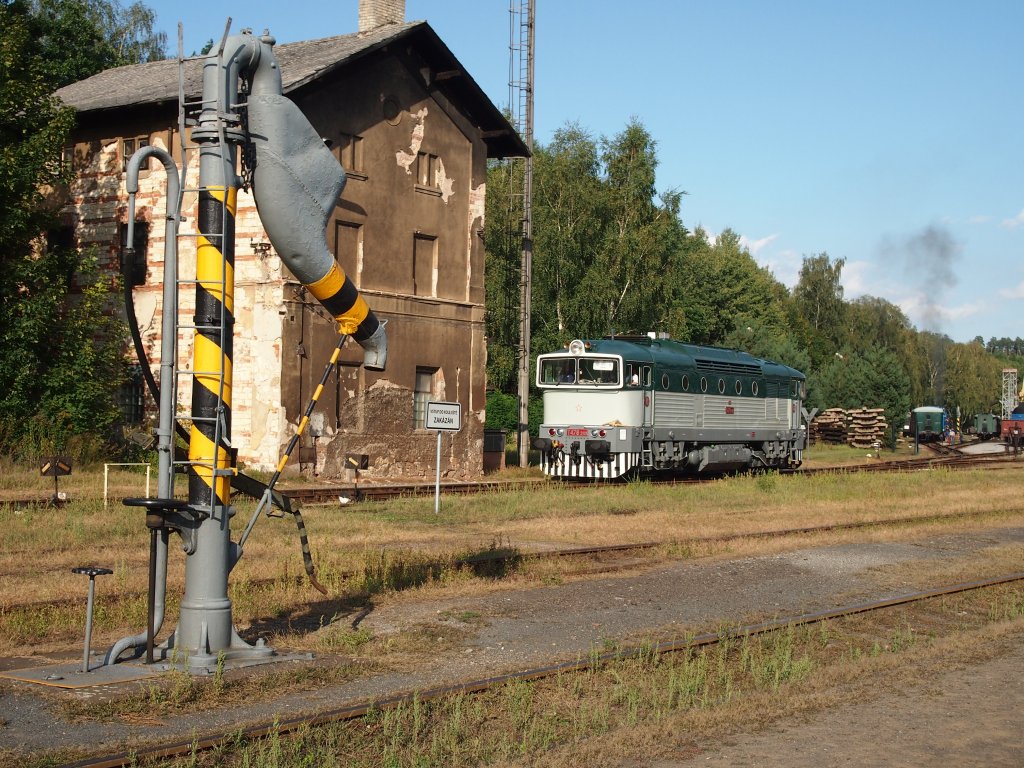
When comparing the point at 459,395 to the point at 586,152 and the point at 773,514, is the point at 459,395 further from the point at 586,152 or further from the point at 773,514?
the point at 586,152

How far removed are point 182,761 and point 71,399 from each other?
2256cm

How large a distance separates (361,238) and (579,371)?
6510 millimetres

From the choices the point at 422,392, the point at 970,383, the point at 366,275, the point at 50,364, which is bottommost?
the point at 422,392

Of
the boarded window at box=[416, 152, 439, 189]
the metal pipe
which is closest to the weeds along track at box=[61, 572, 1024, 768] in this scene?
the metal pipe

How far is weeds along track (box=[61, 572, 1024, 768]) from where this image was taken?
20.6 ft

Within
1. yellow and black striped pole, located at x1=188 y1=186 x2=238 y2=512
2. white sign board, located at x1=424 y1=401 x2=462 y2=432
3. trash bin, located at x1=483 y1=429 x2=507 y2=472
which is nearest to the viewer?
yellow and black striped pole, located at x1=188 y1=186 x2=238 y2=512

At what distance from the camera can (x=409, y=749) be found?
6.62 metres

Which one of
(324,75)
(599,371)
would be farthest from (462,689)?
(324,75)

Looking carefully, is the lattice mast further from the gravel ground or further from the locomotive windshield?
the gravel ground

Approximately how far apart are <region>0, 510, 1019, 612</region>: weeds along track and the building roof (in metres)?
15.1

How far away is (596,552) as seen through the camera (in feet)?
51.6

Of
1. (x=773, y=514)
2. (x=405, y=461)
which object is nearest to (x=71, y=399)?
(x=405, y=461)

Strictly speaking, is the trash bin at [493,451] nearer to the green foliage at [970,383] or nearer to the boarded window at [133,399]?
the boarded window at [133,399]

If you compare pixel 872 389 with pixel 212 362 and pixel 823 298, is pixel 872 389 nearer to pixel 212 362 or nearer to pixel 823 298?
pixel 823 298
